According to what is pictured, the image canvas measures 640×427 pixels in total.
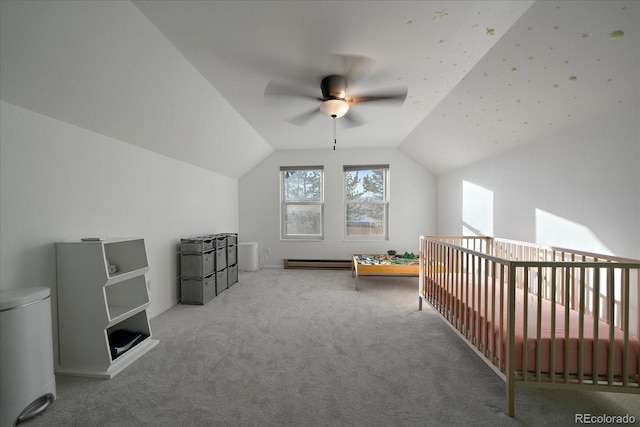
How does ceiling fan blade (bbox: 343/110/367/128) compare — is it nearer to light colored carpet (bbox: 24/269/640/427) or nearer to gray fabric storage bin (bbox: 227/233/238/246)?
light colored carpet (bbox: 24/269/640/427)

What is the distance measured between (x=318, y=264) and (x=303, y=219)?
0.95 meters

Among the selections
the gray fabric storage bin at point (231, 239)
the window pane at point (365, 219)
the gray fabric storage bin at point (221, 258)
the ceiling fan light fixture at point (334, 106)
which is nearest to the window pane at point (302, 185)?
the window pane at point (365, 219)

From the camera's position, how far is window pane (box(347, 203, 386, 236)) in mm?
5020

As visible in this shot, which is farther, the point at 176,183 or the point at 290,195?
the point at 290,195

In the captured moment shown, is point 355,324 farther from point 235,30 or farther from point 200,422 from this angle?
point 235,30

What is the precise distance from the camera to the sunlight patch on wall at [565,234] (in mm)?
1994

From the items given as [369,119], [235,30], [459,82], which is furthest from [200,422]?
[369,119]

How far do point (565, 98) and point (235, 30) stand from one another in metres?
2.43

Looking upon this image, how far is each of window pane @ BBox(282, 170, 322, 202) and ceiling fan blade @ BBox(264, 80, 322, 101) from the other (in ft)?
8.57

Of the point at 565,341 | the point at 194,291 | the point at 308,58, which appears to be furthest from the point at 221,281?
the point at 565,341

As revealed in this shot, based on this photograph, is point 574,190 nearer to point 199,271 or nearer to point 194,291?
point 199,271

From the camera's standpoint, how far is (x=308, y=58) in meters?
1.96

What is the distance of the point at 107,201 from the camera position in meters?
2.20

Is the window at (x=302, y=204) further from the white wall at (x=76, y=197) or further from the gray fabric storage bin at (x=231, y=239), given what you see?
the white wall at (x=76, y=197)
